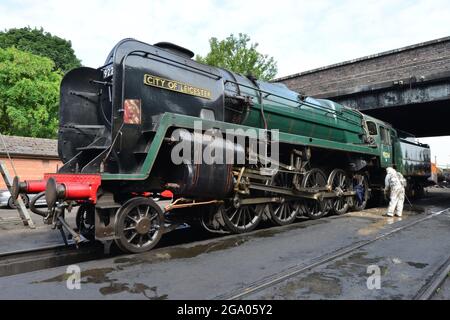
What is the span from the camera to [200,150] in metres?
5.94

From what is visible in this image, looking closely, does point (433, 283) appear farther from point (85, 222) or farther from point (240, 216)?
point (85, 222)

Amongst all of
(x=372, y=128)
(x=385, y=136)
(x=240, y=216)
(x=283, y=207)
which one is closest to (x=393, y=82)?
(x=385, y=136)

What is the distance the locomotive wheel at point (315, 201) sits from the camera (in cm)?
921

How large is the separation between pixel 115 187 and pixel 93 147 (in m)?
0.83

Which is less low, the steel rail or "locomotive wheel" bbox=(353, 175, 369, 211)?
"locomotive wheel" bbox=(353, 175, 369, 211)

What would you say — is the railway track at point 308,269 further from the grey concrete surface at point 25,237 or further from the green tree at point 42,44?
the green tree at point 42,44

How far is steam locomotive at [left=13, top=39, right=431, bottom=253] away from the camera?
5.54 meters

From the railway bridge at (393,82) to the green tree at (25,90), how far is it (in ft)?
57.6

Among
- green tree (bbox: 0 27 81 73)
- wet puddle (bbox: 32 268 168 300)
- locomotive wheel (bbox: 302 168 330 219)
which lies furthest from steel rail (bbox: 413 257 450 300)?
green tree (bbox: 0 27 81 73)

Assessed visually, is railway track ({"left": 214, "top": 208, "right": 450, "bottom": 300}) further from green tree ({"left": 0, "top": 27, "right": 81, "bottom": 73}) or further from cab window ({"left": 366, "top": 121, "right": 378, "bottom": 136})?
green tree ({"left": 0, "top": 27, "right": 81, "bottom": 73})

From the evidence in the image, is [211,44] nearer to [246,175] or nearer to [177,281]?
[246,175]

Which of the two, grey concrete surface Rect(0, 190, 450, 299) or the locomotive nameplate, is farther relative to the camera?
the locomotive nameplate

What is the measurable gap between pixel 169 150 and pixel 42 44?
36.3 metres

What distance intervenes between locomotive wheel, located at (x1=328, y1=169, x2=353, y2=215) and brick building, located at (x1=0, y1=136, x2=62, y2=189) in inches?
682
